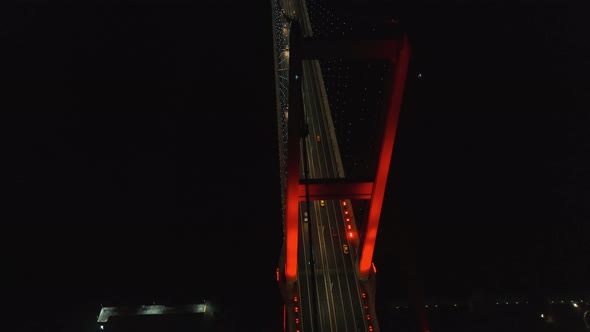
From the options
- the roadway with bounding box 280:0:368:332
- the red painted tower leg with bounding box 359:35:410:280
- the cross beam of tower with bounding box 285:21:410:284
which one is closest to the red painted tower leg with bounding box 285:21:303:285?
the cross beam of tower with bounding box 285:21:410:284

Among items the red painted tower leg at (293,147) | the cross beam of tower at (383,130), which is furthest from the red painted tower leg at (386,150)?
the red painted tower leg at (293,147)

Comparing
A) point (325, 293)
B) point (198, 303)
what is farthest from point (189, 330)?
point (325, 293)

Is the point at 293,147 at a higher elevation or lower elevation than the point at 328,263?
higher

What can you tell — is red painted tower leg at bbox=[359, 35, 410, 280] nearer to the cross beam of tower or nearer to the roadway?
the cross beam of tower

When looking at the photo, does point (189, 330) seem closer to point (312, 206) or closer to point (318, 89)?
point (312, 206)

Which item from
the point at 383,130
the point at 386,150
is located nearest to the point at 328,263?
the point at 386,150

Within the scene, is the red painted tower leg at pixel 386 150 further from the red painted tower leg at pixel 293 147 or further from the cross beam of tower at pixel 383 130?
the red painted tower leg at pixel 293 147

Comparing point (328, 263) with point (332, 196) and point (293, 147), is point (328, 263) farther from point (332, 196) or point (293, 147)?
point (293, 147)

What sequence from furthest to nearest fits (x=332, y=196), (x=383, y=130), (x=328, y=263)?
(x=328, y=263) → (x=332, y=196) → (x=383, y=130)
